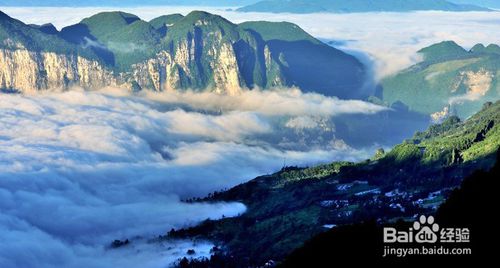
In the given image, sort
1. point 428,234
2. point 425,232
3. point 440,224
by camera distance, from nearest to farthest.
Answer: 1. point 428,234
2. point 425,232
3. point 440,224

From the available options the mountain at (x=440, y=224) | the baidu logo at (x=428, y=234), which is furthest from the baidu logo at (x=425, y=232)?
the mountain at (x=440, y=224)

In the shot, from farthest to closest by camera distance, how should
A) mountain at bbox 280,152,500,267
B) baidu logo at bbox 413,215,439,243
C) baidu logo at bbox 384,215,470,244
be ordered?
1. baidu logo at bbox 384,215,470,244
2. baidu logo at bbox 413,215,439,243
3. mountain at bbox 280,152,500,267

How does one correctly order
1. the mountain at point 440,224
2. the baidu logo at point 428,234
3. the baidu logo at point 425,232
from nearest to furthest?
1. the mountain at point 440,224
2. the baidu logo at point 425,232
3. the baidu logo at point 428,234

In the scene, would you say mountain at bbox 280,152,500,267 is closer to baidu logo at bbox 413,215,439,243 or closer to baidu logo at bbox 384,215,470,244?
baidu logo at bbox 384,215,470,244

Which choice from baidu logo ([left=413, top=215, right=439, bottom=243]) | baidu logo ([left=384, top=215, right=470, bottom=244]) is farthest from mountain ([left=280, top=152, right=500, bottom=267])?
baidu logo ([left=413, top=215, right=439, bottom=243])

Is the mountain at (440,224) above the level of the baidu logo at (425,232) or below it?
below

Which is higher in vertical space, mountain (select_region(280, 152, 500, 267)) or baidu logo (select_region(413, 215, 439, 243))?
baidu logo (select_region(413, 215, 439, 243))

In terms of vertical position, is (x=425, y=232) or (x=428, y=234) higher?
(x=425, y=232)

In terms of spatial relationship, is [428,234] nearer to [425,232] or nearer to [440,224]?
[425,232]

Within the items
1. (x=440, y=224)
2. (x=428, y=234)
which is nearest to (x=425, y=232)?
(x=428, y=234)

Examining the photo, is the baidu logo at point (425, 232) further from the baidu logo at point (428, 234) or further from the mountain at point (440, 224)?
the mountain at point (440, 224)

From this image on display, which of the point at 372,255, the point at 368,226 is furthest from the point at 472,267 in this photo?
the point at 368,226

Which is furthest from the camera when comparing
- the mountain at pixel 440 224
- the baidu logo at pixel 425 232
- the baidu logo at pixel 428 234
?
the baidu logo at pixel 428 234

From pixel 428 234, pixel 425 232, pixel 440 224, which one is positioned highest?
pixel 425 232
